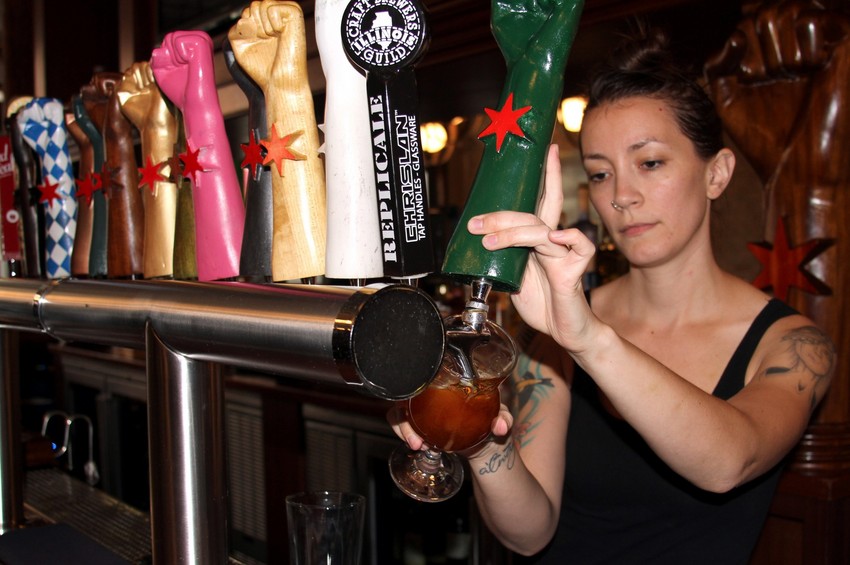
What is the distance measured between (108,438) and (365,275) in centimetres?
409

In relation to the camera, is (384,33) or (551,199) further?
(551,199)

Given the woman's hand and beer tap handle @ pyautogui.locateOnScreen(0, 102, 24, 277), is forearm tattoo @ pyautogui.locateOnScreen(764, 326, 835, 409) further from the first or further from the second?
beer tap handle @ pyautogui.locateOnScreen(0, 102, 24, 277)

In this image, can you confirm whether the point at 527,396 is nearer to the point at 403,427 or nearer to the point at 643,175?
the point at 643,175

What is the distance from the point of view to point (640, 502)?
1364 mm

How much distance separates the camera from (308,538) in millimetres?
720

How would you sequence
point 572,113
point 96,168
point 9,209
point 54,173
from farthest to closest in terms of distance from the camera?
1. point 572,113
2. point 9,209
3. point 54,173
4. point 96,168

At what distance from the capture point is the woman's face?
4.25ft

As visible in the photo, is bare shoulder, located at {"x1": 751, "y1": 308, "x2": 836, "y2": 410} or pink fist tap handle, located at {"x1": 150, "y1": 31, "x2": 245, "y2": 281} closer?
pink fist tap handle, located at {"x1": 150, "y1": 31, "x2": 245, "y2": 281}

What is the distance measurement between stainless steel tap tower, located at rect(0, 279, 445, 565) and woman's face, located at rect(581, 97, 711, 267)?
30.6 inches

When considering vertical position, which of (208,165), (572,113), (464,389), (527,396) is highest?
(572,113)

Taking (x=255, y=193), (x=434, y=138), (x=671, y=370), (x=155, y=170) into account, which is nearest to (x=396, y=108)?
(x=255, y=193)

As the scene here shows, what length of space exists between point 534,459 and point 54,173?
0.87 metres

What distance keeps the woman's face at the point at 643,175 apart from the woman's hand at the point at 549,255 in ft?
1.58

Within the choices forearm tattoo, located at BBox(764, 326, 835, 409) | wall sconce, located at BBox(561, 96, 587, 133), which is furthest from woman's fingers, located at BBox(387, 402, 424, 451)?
wall sconce, located at BBox(561, 96, 587, 133)
